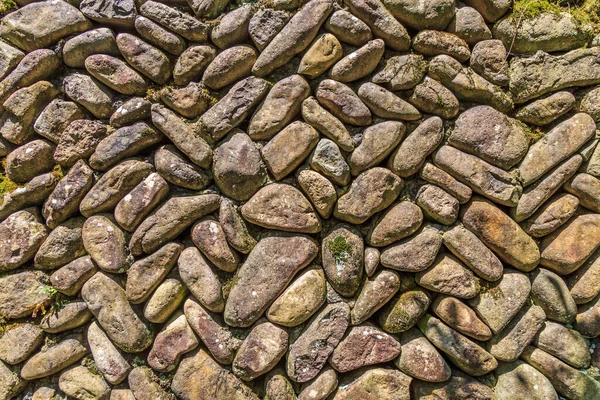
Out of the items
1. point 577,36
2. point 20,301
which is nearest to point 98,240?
point 20,301

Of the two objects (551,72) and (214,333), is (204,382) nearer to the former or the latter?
(214,333)

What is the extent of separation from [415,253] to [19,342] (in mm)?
2725

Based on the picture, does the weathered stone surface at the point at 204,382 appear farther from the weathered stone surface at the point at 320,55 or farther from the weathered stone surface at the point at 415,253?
the weathered stone surface at the point at 320,55

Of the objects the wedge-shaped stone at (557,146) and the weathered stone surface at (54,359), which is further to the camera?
the weathered stone surface at (54,359)

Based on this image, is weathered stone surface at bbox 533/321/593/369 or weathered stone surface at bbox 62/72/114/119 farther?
weathered stone surface at bbox 62/72/114/119

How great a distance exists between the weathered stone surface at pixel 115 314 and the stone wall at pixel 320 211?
0.01 meters

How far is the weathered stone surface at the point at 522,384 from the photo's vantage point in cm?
230

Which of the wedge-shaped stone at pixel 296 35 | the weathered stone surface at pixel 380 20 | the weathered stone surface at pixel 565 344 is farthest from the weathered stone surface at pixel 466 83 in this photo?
the weathered stone surface at pixel 565 344

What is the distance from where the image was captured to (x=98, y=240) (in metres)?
2.48

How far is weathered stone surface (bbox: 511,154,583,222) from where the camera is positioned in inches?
92.4

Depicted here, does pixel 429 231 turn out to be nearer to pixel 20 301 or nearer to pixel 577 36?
pixel 577 36

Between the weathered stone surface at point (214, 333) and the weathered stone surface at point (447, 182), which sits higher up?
the weathered stone surface at point (447, 182)

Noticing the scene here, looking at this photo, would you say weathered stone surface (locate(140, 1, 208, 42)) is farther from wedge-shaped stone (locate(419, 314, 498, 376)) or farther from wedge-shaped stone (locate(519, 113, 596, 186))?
wedge-shaped stone (locate(419, 314, 498, 376))

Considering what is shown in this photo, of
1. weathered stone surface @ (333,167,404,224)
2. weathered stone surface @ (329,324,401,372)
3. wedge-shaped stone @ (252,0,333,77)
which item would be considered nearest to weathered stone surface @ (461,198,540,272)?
weathered stone surface @ (333,167,404,224)
